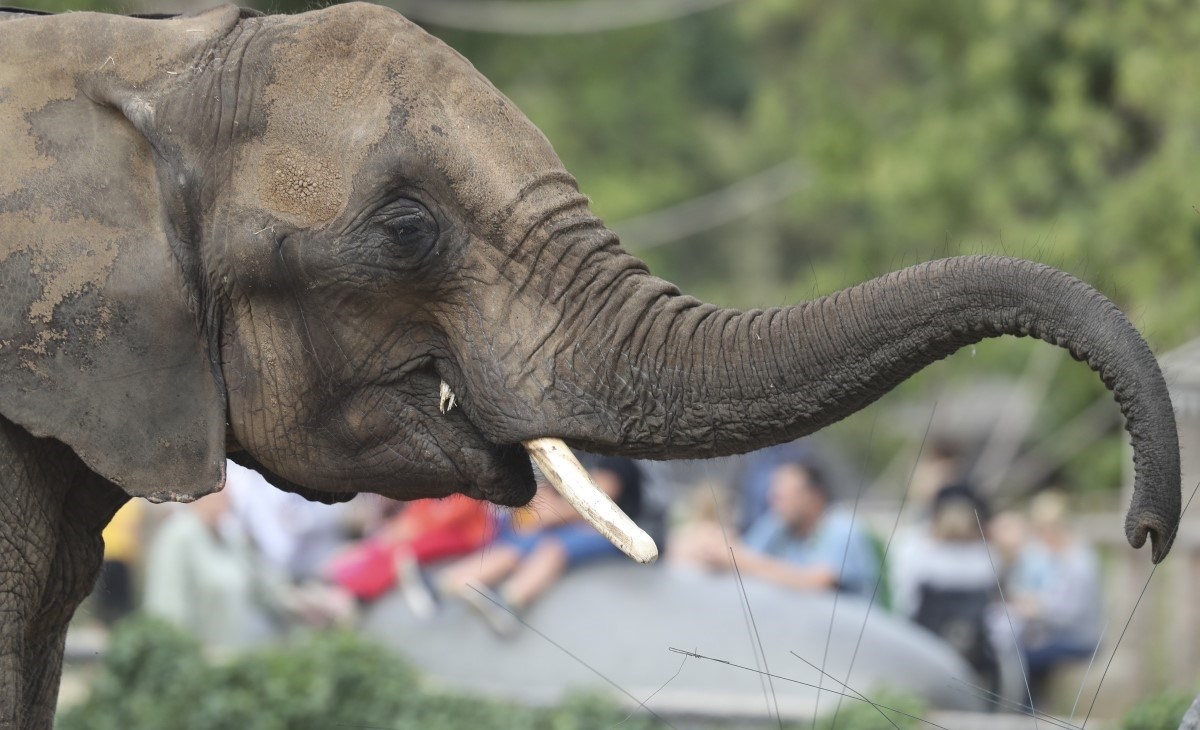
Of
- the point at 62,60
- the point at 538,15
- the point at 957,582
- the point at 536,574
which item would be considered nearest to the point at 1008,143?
the point at 957,582

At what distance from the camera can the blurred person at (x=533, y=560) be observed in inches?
334

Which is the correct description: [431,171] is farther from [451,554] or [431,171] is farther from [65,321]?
[451,554]

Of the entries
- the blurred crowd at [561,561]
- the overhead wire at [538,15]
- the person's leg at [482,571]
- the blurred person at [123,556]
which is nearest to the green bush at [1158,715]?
the blurred crowd at [561,561]

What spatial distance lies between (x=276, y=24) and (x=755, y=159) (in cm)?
3457

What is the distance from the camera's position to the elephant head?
135 inches

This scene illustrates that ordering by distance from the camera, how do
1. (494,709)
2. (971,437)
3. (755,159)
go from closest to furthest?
(494,709)
(971,437)
(755,159)

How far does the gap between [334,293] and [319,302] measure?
0.04 metres

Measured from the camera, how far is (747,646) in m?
8.06

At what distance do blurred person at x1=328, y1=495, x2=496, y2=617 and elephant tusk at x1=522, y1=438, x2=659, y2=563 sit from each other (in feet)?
18.0

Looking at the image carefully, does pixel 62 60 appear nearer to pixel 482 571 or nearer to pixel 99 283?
pixel 99 283

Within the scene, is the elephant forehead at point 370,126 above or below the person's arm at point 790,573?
above

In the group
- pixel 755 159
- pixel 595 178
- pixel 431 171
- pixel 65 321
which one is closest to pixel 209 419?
pixel 65 321

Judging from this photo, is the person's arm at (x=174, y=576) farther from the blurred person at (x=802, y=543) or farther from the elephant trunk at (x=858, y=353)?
the elephant trunk at (x=858, y=353)

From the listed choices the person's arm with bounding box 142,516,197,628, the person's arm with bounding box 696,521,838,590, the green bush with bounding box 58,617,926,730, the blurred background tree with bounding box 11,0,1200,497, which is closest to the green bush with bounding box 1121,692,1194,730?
the blurred background tree with bounding box 11,0,1200,497
